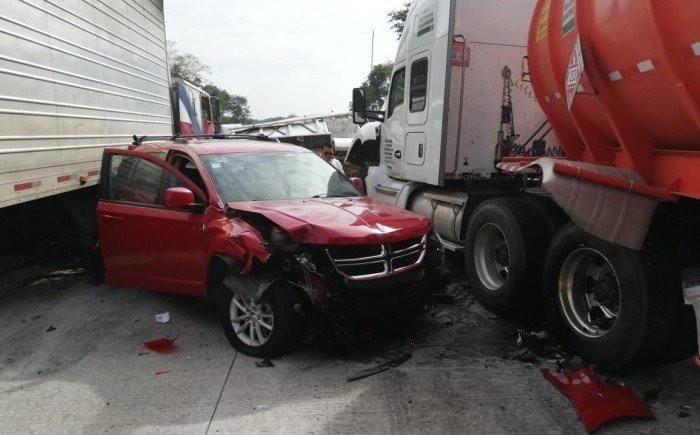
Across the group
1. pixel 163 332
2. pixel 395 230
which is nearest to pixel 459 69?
pixel 395 230

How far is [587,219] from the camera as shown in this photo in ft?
11.1

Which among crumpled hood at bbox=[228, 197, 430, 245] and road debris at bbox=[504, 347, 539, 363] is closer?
crumpled hood at bbox=[228, 197, 430, 245]

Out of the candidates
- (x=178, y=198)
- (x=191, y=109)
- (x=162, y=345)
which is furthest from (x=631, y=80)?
(x=191, y=109)

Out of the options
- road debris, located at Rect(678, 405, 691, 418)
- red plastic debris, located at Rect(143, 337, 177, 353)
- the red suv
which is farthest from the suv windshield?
road debris, located at Rect(678, 405, 691, 418)

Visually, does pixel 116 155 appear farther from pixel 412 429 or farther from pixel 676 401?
pixel 676 401

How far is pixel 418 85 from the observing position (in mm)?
6605

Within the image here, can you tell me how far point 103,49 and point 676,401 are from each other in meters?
7.41

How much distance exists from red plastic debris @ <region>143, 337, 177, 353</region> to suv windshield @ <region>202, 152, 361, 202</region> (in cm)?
133

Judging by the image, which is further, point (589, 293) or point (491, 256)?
point (491, 256)

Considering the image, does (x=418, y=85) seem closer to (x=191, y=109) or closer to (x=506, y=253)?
(x=506, y=253)

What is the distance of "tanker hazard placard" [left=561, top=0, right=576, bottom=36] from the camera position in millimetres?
3400

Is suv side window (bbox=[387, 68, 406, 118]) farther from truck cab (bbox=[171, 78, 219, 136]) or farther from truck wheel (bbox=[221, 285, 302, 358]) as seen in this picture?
truck cab (bbox=[171, 78, 219, 136])

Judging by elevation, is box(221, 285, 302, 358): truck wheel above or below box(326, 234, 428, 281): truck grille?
below

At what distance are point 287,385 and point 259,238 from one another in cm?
112
